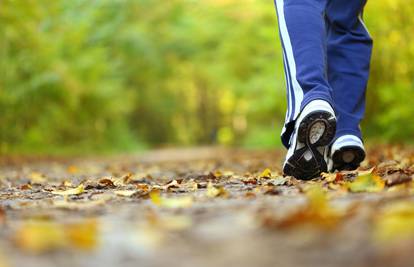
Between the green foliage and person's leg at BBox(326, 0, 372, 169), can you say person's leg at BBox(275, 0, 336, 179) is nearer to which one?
person's leg at BBox(326, 0, 372, 169)

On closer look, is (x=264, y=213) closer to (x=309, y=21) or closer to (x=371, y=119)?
(x=309, y=21)

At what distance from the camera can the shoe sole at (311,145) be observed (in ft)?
8.11

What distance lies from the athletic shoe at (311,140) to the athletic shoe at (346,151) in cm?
5

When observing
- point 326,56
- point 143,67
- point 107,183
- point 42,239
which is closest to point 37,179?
point 107,183

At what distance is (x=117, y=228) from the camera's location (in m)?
1.32

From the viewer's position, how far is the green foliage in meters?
8.60

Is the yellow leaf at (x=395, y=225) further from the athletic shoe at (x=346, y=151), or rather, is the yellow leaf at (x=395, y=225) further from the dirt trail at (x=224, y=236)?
the athletic shoe at (x=346, y=151)

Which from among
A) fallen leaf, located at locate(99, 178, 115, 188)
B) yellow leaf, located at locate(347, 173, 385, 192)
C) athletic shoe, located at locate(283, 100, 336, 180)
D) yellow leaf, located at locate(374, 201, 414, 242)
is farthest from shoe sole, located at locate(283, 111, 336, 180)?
yellow leaf, located at locate(374, 201, 414, 242)

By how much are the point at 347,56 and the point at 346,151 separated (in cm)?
51

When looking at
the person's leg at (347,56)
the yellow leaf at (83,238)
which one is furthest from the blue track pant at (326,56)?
the yellow leaf at (83,238)

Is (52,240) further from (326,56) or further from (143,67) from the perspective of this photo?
(143,67)

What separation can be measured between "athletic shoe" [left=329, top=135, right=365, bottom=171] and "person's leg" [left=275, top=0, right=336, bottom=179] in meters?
0.08

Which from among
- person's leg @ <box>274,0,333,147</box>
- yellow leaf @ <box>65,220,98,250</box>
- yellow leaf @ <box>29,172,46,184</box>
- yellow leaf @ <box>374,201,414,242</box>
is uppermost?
person's leg @ <box>274,0,333,147</box>

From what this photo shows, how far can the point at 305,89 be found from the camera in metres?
2.57
